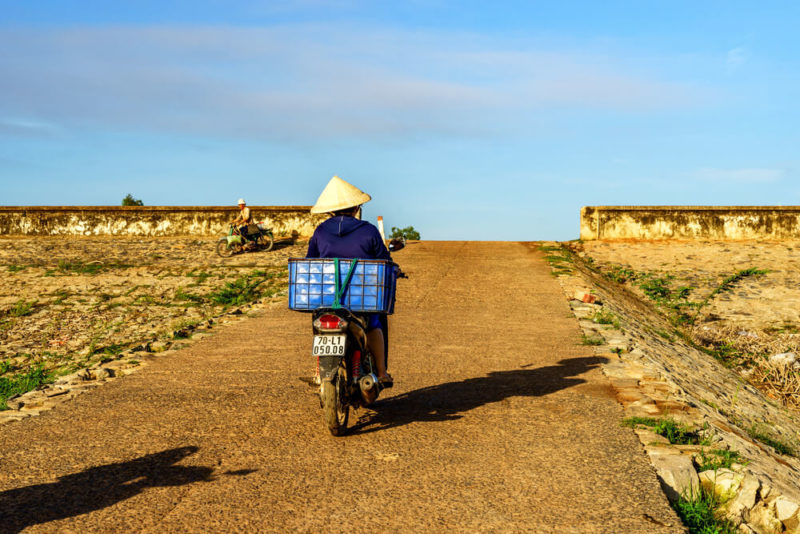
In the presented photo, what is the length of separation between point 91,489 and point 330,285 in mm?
2062

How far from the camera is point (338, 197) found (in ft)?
19.2

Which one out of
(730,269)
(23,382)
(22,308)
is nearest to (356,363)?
(23,382)

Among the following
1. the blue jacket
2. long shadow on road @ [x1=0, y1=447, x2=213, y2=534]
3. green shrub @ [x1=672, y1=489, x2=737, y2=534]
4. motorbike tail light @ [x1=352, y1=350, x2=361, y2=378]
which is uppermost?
the blue jacket

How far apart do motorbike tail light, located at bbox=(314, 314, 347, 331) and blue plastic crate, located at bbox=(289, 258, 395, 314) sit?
134 millimetres

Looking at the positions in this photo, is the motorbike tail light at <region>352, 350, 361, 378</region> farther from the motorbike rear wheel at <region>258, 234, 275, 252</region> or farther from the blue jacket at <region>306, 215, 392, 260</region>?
the motorbike rear wheel at <region>258, 234, 275, 252</region>

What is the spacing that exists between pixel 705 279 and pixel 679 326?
310 cm

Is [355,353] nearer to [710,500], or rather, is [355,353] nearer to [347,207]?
[347,207]

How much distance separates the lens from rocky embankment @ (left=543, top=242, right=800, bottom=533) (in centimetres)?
466

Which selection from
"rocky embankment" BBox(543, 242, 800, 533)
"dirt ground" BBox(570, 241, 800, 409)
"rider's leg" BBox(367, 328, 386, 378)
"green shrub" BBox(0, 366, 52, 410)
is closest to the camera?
"rocky embankment" BBox(543, 242, 800, 533)

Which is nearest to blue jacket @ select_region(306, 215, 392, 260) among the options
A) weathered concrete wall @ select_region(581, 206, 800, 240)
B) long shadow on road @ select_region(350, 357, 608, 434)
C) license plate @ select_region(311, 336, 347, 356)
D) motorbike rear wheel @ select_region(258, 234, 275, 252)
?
license plate @ select_region(311, 336, 347, 356)

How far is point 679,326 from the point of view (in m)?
14.9

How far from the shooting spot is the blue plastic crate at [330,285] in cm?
542

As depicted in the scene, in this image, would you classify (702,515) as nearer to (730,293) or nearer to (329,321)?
(329,321)

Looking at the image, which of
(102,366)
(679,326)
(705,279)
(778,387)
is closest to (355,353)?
(102,366)
